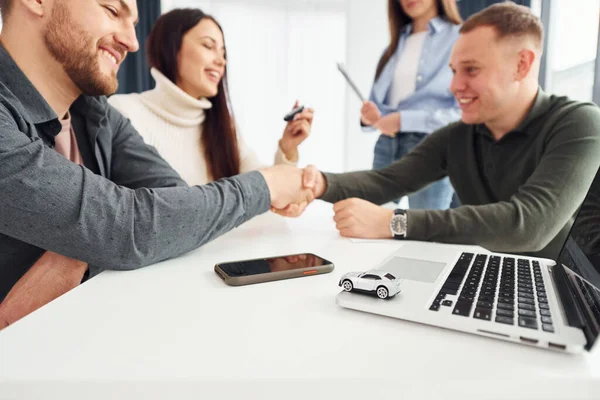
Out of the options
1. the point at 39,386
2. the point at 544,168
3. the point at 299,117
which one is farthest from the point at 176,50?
the point at 39,386

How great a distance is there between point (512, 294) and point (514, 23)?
95 cm

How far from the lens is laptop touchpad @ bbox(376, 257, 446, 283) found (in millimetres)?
618

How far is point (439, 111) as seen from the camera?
5.85 feet

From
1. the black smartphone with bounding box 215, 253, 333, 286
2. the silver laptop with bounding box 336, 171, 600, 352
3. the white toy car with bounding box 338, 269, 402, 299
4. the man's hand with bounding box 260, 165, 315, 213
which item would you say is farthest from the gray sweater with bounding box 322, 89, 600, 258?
the white toy car with bounding box 338, 269, 402, 299

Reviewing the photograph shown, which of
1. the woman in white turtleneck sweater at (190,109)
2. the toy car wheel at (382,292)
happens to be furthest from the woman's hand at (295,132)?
the toy car wheel at (382,292)

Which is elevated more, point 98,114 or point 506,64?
point 506,64

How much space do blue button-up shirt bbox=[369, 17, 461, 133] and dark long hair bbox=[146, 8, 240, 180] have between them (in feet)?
2.35

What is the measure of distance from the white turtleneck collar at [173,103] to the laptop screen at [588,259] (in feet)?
4.50

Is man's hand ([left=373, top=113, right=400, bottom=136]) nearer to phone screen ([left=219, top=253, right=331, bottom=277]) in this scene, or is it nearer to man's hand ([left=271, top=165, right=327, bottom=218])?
man's hand ([left=271, top=165, right=327, bottom=218])

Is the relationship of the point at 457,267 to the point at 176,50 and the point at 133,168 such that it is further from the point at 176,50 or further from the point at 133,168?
the point at 176,50

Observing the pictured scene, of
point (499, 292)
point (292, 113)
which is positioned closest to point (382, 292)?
point (499, 292)

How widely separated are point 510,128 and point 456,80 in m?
0.21

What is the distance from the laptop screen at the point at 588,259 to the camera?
0.45m

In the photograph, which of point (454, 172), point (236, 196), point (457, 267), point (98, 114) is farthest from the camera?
point (454, 172)
